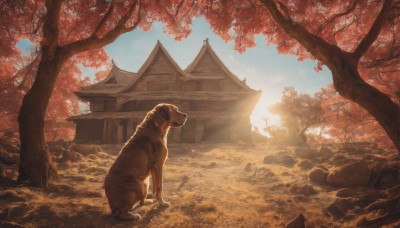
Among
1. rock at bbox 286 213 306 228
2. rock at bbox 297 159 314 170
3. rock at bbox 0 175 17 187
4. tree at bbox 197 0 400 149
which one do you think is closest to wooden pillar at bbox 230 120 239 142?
rock at bbox 297 159 314 170

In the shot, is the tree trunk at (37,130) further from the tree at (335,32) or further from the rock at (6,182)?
the tree at (335,32)

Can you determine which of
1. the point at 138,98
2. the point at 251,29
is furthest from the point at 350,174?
the point at 138,98

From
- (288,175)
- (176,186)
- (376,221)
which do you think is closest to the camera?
(376,221)

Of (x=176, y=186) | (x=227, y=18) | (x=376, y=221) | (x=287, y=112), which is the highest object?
(x=227, y=18)

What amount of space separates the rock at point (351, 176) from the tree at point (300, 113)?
19.8 meters

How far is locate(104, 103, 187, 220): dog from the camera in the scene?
12.9 ft

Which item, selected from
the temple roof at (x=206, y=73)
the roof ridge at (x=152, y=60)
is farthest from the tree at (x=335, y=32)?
the roof ridge at (x=152, y=60)

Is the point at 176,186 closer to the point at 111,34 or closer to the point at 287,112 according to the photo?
the point at 111,34

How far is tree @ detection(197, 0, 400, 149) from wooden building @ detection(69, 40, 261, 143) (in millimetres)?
10882

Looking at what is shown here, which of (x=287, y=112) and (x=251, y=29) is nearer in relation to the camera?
(x=251, y=29)

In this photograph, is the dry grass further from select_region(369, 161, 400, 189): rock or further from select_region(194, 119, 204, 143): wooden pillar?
select_region(194, 119, 204, 143): wooden pillar

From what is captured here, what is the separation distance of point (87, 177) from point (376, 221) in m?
7.38

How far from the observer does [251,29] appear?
8391mm

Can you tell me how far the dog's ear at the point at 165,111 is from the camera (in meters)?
5.10
